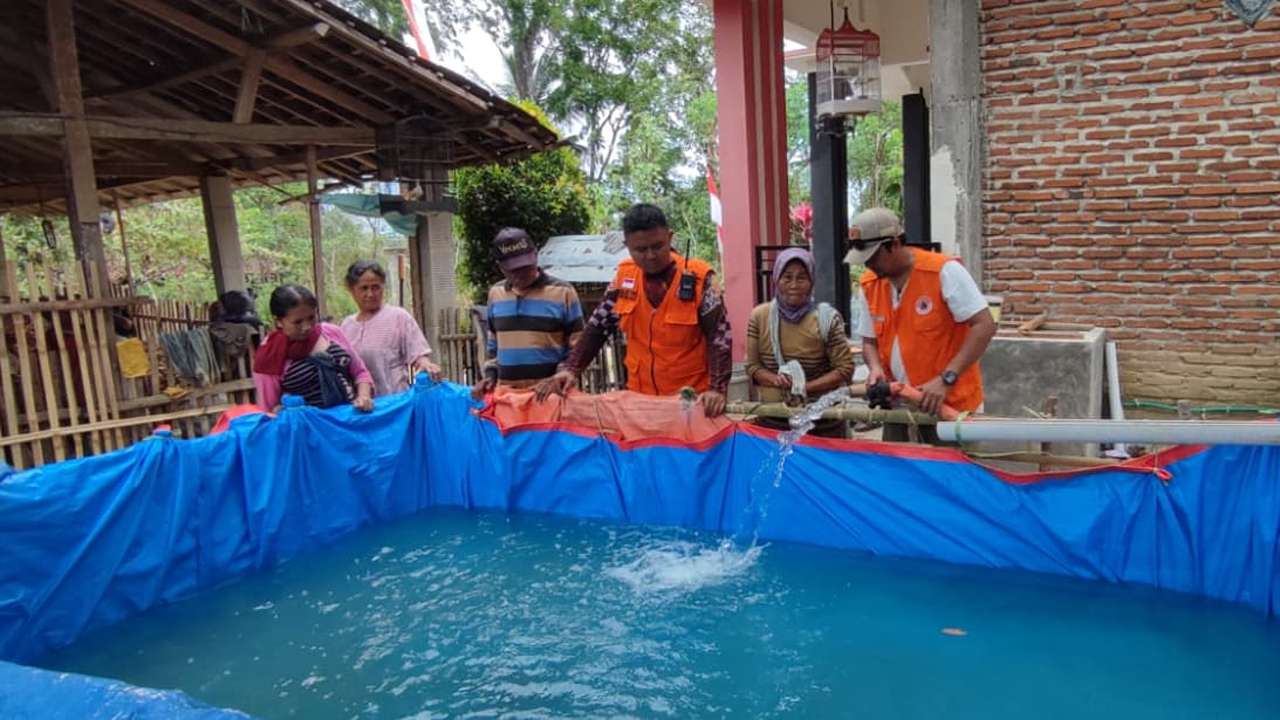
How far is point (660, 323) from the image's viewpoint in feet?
14.0

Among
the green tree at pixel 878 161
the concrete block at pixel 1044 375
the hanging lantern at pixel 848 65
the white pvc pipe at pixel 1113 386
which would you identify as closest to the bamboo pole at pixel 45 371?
the concrete block at pixel 1044 375

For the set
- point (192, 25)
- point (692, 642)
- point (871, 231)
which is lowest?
point (692, 642)

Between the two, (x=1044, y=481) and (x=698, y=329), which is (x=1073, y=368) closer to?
(x=1044, y=481)

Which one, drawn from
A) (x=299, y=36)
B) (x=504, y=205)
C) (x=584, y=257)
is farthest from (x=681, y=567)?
(x=504, y=205)

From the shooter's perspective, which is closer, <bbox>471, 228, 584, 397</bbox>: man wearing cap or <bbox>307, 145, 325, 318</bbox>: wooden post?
<bbox>471, 228, 584, 397</bbox>: man wearing cap

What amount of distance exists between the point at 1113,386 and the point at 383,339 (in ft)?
13.5

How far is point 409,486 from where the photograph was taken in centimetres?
489

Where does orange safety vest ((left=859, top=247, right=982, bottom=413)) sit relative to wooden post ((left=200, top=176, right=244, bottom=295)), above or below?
below

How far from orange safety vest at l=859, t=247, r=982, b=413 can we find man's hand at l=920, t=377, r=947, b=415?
0.44 ft

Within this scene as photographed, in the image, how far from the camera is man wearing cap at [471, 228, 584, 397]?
15.2 ft

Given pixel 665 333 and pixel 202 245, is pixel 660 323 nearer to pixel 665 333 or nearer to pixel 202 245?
pixel 665 333

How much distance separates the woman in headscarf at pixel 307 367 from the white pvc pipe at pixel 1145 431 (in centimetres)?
315

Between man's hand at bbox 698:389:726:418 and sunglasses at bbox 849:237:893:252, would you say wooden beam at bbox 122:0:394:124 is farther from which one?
sunglasses at bbox 849:237:893:252

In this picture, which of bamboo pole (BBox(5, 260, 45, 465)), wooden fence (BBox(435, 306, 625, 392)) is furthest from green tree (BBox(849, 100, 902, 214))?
bamboo pole (BBox(5, 260, 45, 465))
